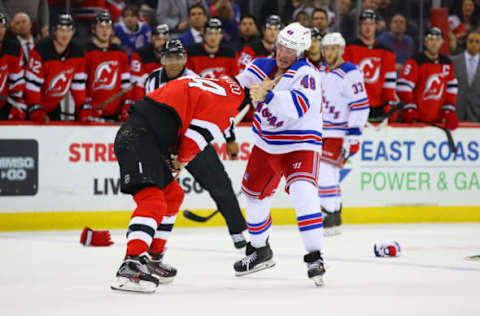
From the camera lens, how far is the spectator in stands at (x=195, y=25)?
29.8 ft

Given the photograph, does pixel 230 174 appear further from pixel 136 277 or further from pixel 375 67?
pixel 136 277

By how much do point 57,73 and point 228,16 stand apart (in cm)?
218

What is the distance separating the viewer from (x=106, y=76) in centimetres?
847

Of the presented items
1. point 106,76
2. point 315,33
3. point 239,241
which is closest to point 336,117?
point 315,33

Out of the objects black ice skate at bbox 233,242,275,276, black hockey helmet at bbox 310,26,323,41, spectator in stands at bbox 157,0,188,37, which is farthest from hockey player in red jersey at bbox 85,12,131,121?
black ice skate at bbox 233,242,275,276

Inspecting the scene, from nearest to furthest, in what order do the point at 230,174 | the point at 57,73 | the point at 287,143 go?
1. the point at 287,143
2. the point at 57,73
3. the point at 230,174

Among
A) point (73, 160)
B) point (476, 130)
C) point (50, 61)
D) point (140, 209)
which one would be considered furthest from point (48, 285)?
point (476, 130)

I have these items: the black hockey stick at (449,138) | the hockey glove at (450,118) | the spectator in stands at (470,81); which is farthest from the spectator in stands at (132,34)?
the spectator in stands at (470,81)

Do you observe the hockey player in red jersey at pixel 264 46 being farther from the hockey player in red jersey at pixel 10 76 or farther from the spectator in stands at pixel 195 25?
the hockey player in red jersey at pixel 10 76

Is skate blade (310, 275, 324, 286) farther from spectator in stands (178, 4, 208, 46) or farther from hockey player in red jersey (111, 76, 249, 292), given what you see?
spectator in stands (178, 4, 208, 46)

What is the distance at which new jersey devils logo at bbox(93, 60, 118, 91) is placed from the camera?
27.7ft

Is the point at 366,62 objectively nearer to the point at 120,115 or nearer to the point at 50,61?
the point at 120,115

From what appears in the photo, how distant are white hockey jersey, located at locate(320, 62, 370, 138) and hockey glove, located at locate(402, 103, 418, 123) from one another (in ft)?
5.20

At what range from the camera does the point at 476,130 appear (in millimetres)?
9211
